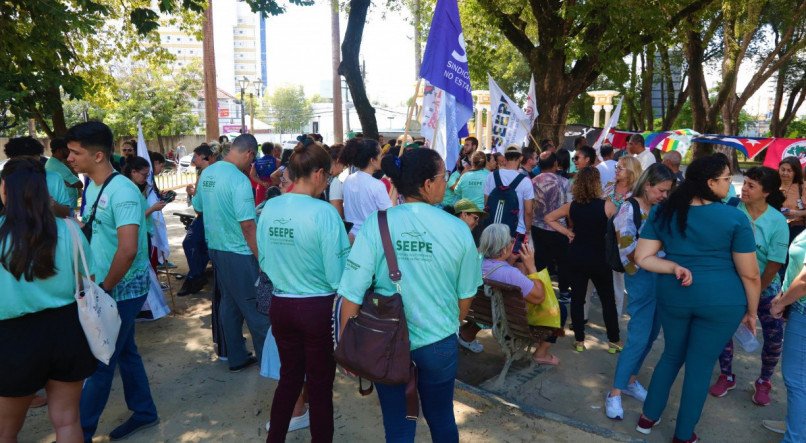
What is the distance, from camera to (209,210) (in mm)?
4242

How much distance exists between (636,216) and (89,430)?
3.84 metres

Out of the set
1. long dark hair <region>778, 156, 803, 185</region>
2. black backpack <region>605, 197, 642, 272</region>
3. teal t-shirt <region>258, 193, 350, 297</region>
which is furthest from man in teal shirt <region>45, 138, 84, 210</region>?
long dark hair <region>778, 156, 803, 185</region>

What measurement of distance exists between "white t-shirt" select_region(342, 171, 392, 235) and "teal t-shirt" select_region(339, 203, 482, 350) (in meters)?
2.25

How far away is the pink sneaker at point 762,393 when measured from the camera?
4.20m

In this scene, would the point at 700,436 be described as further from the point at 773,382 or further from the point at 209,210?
the point at 209,210

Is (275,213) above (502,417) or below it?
above

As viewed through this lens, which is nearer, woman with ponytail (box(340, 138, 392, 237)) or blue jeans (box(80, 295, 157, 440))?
blue jeans (box(80, 295, 157, 440))

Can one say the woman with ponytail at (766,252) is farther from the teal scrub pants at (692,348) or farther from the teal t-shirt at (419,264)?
the teal t-shirt at (419,264)

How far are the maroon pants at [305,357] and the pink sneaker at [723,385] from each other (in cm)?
298

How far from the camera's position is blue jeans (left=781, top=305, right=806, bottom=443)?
3.32 m

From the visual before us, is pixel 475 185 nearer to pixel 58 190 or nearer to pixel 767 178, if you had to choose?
pixel 767 178

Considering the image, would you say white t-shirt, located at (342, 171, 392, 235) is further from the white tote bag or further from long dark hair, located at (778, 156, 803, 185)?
long dark hair, located at (778, 156, 803, 185)

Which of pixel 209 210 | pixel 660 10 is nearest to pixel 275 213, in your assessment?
pixel 209 210

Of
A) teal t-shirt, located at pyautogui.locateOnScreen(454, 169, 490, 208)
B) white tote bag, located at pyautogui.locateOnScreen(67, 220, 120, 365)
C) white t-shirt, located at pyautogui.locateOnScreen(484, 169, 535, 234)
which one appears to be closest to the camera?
white tote bag, located at pyautogui.locateOnScreen(67, 220, 120, 365)
